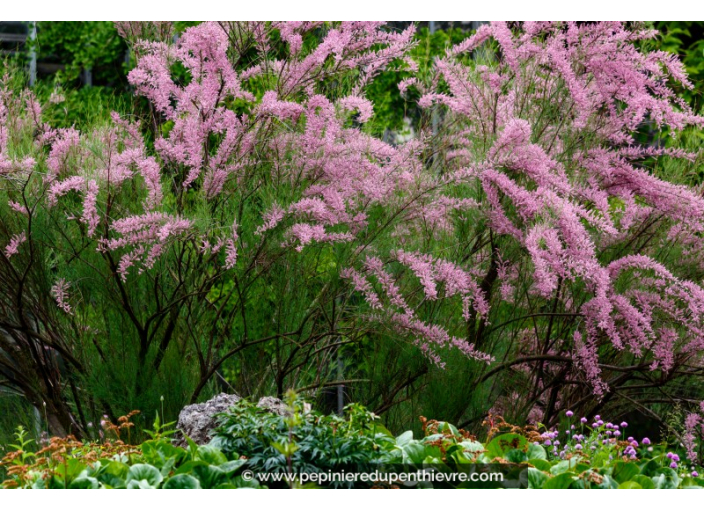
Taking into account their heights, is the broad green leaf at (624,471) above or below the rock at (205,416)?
below

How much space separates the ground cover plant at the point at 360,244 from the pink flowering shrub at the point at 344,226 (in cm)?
2

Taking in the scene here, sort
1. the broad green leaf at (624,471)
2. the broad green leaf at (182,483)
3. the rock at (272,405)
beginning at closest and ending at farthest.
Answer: the broad green leaf at (182,483) → the broad green leaf at (624,471) → the rock at (272,405)

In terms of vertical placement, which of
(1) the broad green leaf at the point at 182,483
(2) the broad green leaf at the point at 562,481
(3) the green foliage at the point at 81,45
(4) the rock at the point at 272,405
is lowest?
(2) the broad green leaf at the point at 562,481

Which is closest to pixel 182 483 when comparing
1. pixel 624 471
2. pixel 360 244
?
pixel 360 244

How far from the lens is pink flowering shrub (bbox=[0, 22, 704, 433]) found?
12.8 ft

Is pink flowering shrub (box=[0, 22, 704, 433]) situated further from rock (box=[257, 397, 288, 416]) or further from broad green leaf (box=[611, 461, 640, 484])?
broad green leaf (box=[611, 461, 640, 484])

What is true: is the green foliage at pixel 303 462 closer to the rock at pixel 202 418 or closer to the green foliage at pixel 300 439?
the green foliage at pixel 300 439

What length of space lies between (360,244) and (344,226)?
11 cm

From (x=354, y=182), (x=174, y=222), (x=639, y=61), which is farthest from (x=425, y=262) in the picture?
(x=639, y=61)

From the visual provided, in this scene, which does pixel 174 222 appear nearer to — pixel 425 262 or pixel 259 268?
pixel 259 268

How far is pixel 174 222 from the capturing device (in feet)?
11.9

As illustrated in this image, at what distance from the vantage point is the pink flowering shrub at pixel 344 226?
3912 millimetres

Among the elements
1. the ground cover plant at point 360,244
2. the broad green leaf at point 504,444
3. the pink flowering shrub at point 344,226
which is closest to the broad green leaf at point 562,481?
the broad green leaf at point 504,444

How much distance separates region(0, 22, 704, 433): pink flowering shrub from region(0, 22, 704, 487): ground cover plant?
0.05 feet
